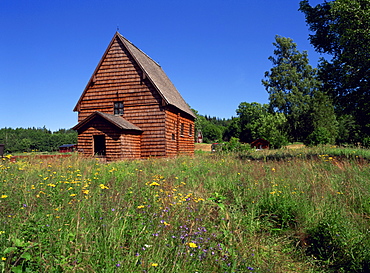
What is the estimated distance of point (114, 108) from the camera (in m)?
21.2

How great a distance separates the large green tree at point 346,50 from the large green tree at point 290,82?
25762mm

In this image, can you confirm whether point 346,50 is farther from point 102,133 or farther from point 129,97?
point 102,133

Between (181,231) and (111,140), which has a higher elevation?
(111,140)

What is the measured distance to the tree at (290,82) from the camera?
141 ft

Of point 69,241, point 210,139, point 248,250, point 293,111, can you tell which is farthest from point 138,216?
point 210,139

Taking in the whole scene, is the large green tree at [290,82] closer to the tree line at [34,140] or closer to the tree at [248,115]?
the tree at [248,115]

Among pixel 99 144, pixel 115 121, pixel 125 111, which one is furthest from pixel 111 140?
pixel 99 144

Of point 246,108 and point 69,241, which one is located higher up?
point 246,108

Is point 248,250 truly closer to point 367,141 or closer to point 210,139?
point 367,141

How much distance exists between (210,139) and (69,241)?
114 meters

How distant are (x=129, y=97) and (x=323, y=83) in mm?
13951

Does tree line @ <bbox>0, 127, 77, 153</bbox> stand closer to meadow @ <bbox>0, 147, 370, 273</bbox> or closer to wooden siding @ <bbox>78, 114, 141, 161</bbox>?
wooden siding @ <bbox>78, 114, 141, 161</bbox>

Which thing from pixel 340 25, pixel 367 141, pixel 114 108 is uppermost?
pixel 340 25

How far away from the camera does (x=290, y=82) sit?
143 ft
